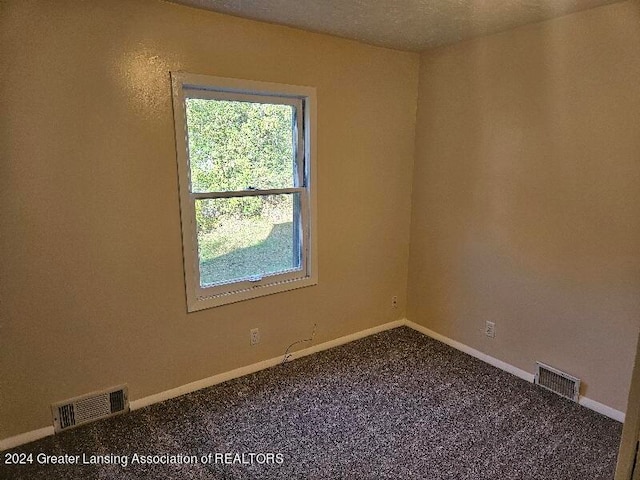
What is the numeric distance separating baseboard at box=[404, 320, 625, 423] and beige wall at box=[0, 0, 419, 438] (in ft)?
4.30

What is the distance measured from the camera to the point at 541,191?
2.63 meters

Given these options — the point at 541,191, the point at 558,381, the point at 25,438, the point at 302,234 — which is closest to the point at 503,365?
the point at 558,381

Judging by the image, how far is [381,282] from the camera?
11.7 feet

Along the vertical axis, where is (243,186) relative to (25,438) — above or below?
above

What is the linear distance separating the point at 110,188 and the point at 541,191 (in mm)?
2604

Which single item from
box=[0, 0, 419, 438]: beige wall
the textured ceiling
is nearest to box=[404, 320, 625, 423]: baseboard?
box=[0, 0, 419, 438]: beige wall

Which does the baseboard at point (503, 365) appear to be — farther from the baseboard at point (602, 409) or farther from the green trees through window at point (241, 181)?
the green trees through window at point (241, 181)

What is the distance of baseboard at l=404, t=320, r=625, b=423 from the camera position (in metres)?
2.42

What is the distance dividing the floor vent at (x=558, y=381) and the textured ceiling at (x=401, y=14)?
2.18 metres

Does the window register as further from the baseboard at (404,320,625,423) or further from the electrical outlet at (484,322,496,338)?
the electrical outlet at (484,322,496,338)

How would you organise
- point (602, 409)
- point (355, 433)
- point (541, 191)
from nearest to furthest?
point (355, 433) → point (602, 409) → point (541, 191)

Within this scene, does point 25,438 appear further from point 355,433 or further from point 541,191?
point 541,191

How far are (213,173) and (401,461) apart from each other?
1.97 metres

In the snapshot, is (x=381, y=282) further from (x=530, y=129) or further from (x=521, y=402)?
(x=530, y=129)
